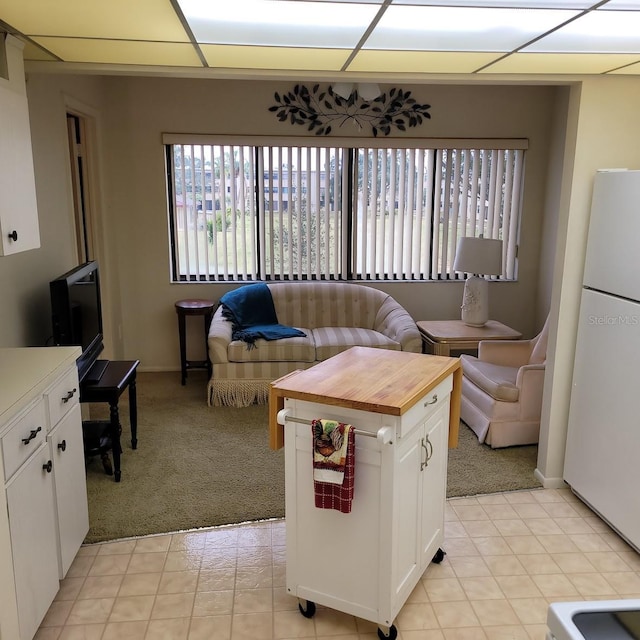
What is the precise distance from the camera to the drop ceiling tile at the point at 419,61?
2633 mm

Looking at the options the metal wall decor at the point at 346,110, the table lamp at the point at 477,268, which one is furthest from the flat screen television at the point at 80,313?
the table lamp at the point at 477,268

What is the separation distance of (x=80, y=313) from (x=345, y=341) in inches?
83.5

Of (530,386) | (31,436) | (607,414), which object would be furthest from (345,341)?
(31,436)

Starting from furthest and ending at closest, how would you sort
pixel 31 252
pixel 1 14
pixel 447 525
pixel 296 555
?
pixel 31 252 < pixel 447 525 < pixel 296 555 < pixel 1 14

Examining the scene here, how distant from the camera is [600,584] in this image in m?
2.57

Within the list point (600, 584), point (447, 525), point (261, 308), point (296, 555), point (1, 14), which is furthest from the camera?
point (261, 308)

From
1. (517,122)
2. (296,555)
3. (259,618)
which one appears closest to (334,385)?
(296,555)

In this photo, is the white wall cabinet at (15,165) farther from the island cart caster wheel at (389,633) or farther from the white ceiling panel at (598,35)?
the white ceiling panel at (598,35)

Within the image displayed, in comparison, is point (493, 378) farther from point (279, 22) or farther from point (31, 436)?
point (31, 436)

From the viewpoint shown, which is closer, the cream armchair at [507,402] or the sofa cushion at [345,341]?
the cream armchair at [507,402]

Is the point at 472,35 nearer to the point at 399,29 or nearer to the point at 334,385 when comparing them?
the point at 399,29

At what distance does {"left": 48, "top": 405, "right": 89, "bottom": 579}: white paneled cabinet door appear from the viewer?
238cm

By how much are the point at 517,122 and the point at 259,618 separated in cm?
471

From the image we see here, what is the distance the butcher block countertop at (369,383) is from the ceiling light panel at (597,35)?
135 centimetres
